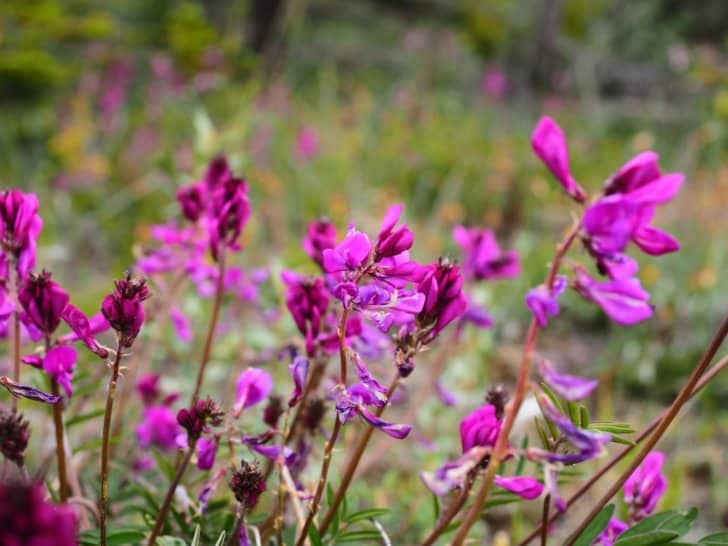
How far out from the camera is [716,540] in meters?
0.72

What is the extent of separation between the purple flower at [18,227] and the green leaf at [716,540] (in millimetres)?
702

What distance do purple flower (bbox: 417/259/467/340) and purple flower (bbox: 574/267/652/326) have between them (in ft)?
0.39

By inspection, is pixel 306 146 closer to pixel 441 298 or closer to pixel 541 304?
pixel 441 298

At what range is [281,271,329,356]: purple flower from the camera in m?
0.87

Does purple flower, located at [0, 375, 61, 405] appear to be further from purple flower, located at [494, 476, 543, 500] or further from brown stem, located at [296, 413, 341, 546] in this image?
purple flower, located at [494, 476, 543, 500]

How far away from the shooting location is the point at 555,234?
5.06 meters

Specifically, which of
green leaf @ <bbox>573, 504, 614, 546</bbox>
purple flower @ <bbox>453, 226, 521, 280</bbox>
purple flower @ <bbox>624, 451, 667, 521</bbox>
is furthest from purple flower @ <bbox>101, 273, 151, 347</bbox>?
purple flower @ <bbox>453, 226, 521, 280</bbox>

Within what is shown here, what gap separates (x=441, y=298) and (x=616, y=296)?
15cm

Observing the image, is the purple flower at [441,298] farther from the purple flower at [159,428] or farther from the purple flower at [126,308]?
the purple flower at [159,428]

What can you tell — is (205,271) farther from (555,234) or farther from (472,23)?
(472,23)

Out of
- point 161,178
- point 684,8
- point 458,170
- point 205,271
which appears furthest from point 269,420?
point 684,8

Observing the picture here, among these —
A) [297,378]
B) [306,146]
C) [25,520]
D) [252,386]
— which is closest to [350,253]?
[297,378]

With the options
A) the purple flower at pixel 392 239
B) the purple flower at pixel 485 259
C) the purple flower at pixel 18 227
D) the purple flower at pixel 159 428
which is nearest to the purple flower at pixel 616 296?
the purple flower at pixel 392 239

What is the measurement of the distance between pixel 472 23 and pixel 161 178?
30.1ft
